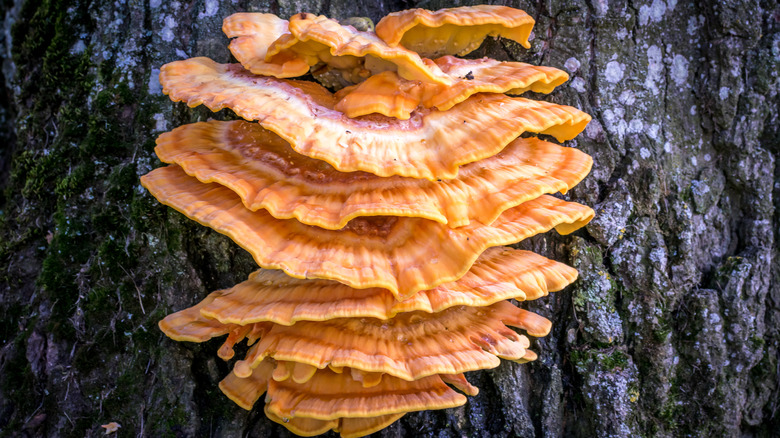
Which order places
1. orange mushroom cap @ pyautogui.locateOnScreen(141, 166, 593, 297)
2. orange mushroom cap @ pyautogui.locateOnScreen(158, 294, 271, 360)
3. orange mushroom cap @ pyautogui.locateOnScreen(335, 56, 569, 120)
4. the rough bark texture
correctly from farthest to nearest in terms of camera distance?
the rough bark texture
orange mushroom cap @ pyautogui.locateOnScreen(158, 294, 271, 360)
orange mushroom cap @ pyautogui.locateOnScreen(335, 56, 569, 120)
orange mushroom cap @ pyautogui.locateOnScreen(141, 166, 593, 297)

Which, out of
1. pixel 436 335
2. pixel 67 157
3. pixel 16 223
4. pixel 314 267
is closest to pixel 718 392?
pixel 436 335

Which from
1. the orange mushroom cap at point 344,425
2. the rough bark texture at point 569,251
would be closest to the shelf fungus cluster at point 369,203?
the orange mushroom cap at point 344,425

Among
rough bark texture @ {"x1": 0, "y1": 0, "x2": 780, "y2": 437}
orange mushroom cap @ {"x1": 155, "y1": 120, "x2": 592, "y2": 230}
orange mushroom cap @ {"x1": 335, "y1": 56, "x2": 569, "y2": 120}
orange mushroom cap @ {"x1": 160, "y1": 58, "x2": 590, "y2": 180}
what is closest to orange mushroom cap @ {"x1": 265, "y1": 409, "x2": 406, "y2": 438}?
rough bark texture @ {"x1": 0, "y1": 0, "x2": 780, "y2": 437}

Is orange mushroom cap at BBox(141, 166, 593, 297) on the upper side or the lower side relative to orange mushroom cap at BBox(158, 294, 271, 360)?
upper

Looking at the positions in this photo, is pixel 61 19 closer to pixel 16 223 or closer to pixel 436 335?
pixel 16 223

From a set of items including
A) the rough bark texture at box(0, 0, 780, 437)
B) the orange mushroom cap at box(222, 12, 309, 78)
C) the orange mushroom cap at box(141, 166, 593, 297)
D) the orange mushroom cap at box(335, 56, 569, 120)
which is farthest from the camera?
the rough bark texture at box(0, 0, 780, 437)

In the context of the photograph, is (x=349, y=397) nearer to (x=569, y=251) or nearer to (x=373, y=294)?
(x=373, y=294)

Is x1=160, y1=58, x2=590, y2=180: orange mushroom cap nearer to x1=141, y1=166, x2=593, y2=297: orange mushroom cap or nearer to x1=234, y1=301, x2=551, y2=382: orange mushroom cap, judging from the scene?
x1=141, y1=166, x2=593, y2=297: orange mushroom cap
